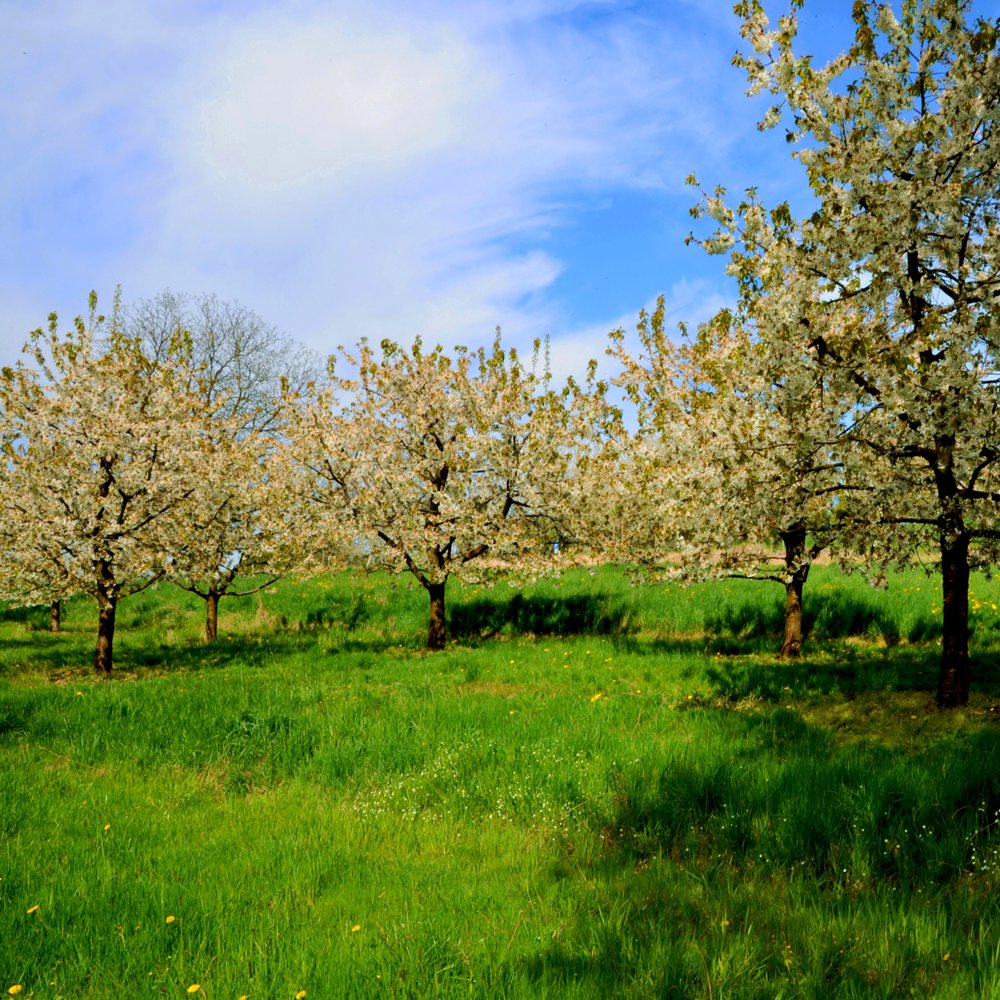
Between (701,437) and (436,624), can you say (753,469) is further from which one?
(436,624)

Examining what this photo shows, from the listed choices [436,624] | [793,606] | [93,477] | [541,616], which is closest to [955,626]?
[793,606]

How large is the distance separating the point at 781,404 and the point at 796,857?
17.0 ft

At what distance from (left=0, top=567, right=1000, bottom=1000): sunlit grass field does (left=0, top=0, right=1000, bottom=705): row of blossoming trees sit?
9.78 ft

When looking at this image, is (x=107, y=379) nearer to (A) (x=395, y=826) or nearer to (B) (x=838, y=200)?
(A) (x=395, y=826)

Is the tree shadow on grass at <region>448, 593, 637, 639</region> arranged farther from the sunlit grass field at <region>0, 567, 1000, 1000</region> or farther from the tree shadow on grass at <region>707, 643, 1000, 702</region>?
the sunlit grass field at <region>0, 567, 1000, 1000</region>

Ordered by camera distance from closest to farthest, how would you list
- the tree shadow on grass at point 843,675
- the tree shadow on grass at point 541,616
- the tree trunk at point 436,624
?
the tree shadow on grass at point 843,675 < the tree trunk at point 436,624 < the tree shadow on grass at point 541,616

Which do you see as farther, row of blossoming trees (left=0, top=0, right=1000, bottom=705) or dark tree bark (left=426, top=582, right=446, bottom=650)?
dark tree bark (left=426, top=582, right=446, bottom=650)

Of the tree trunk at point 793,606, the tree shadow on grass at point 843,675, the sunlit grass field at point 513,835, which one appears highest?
the tree trunk at point 793,606

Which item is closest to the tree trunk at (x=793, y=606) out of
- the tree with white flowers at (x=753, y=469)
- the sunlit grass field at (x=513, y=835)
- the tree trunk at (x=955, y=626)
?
the tree with white flowers at (x=753, y=469)

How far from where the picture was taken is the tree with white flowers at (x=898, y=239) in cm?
739

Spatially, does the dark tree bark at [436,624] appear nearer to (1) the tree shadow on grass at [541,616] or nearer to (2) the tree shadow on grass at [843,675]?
(1) the tree shadow on grass at [541,616]

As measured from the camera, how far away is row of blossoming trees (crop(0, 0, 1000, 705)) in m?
7.60

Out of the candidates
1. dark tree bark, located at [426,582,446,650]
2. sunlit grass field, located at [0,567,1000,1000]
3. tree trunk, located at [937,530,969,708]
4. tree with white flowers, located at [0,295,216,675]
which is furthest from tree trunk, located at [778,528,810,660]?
tree with white flowers, located at [0,295,216,675]

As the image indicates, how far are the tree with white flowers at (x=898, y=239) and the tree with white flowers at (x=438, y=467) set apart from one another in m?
10.1
